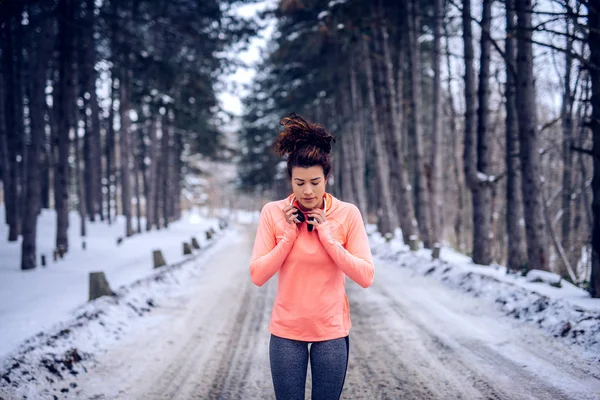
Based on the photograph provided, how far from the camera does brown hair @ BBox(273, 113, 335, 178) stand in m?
2.42

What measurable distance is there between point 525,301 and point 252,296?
5038 millimetres

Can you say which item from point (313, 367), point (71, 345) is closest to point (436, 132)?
point (71, 345)

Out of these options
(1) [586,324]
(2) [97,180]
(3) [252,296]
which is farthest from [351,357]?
(2) [97,180]

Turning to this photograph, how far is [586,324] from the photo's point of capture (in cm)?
498

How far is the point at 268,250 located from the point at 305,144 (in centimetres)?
67

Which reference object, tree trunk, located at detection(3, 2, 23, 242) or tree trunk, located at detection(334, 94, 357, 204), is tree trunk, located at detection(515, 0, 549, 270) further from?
tree trunk, located at detection(3, 2, 23, 242)

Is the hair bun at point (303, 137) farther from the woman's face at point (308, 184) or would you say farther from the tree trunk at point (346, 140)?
the tree trunk at point (346, 140)

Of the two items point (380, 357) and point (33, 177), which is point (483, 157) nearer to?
point (380, 357)

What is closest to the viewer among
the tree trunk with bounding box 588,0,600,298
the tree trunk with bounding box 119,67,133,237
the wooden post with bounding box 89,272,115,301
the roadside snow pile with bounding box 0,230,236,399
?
the roadside snow pile with bounding box 0,230,236,399

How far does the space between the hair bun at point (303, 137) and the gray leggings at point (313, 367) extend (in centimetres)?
114

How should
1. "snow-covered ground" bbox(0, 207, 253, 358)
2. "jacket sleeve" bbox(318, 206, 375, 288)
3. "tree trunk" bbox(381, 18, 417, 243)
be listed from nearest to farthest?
"jacket sleeve" bbox(318, 206, 375, 288), "snow-covered ground" bbox(0, 207, 253, 358), "tree trunk" bbox(381, 18, 417, 243)

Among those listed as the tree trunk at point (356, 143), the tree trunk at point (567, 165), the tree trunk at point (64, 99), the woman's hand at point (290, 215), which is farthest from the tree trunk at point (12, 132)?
the tree trunk at point (567, 165)

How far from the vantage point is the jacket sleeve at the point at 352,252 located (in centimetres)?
228

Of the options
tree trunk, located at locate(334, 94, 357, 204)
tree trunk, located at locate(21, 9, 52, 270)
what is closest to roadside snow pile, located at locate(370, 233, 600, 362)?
tree trunk, located at locate(21, 9, 52, 270)
